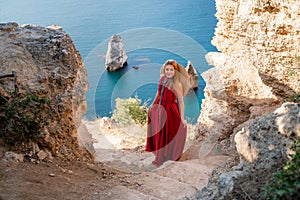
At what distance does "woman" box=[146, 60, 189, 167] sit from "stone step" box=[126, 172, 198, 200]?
64.6 inches

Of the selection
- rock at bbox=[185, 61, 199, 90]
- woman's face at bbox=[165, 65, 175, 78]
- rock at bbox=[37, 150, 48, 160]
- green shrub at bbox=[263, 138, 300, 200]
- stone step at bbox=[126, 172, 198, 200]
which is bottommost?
stone step at bbox=[126, 172, 198, 200]

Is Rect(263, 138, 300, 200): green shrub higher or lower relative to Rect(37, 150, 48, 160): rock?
higher

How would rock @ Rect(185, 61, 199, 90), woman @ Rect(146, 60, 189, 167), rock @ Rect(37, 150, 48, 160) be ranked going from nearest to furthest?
1. rock @ Rect(37, 150, 48, 160)
2. woman @ Rect(146, 60, 189, 167)
3. rock @ Rect(185, 61, 199, 90)

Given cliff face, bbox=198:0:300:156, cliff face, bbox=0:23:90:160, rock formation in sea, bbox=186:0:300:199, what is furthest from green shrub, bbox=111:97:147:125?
cliff face, bbox=0:23:90:160

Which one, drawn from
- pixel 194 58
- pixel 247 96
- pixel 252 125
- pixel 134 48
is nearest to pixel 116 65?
pixel 134 48

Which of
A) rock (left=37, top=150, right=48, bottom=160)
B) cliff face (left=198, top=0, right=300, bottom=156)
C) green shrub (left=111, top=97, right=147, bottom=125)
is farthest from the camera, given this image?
green shrub (left=111, top=97, right=147, bottom=125)

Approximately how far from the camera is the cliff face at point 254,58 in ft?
14.3

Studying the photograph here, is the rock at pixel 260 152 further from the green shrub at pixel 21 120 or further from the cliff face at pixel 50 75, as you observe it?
the cliff face at pixel 50 75

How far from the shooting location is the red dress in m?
5.55

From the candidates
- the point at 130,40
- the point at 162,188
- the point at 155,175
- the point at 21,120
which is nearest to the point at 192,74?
the point at 130,40

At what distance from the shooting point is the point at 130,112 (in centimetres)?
959

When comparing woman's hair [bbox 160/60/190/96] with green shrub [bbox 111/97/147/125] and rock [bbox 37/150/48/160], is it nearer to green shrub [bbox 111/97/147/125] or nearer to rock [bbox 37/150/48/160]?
rock [bbox 37/150/48/160]

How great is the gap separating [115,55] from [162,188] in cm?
627

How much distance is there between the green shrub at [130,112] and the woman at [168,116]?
11.7 feet
